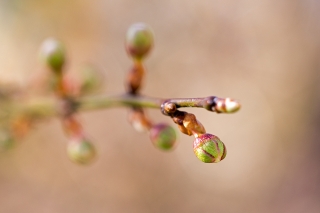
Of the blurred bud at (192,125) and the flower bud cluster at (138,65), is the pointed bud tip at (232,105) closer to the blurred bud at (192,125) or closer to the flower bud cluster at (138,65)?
the blurred bud at (192,125)

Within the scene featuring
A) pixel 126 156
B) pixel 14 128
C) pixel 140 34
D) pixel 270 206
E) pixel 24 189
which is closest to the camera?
pixel 140 34

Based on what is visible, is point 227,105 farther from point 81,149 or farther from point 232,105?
point 81,149

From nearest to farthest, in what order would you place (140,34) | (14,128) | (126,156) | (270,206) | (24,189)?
(140,34) → (14,128) → (24,189) → (126,156) → (270,206)

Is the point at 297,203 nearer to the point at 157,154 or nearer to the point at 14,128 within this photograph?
the point at 157,154

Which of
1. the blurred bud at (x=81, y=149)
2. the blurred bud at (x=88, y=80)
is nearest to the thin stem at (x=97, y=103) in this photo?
the blurred bud at (x=81, y=149)

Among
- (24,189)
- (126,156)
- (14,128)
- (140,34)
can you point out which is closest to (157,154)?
(126,156)

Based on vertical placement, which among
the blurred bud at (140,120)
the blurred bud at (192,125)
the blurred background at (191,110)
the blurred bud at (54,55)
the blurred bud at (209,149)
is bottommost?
the blurred bud at (209,149)

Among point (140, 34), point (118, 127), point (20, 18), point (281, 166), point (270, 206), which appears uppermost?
point (20, 18)
